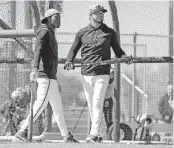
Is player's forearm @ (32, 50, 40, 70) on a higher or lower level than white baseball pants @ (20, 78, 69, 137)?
higher

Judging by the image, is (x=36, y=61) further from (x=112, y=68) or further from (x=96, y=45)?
(x=112, y=68)

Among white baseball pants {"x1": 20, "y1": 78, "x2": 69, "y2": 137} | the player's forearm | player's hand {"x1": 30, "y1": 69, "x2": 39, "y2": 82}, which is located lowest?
white baseball pants {"x1": 20, "y1": 78, "x2": 69, "y2": 137}

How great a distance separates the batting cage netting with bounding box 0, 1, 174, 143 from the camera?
1213 centimetres

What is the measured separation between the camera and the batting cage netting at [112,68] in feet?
39.8

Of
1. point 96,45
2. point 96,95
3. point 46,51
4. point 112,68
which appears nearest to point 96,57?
point 96,45

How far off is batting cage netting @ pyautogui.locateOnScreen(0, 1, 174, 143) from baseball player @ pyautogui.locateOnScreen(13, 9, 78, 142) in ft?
5.17

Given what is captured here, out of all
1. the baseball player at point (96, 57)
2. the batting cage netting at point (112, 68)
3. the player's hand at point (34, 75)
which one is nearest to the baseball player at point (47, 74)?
the player's hand at point (34, 75)

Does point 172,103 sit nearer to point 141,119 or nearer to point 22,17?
point 141,119

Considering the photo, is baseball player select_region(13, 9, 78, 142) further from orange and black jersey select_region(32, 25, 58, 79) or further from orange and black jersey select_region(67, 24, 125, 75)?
orange and black jersey select_region(67, 24, 125, 75)

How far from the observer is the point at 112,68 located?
40.6ft

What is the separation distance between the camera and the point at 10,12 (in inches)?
493

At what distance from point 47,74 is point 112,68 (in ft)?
9.60

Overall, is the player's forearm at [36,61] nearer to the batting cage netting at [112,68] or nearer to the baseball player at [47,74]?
the baseball player at [47,74]

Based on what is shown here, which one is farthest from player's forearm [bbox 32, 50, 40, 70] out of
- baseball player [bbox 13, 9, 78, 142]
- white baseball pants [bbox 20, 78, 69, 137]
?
white baseball pants [bbox 20, 78, 69, 137]
